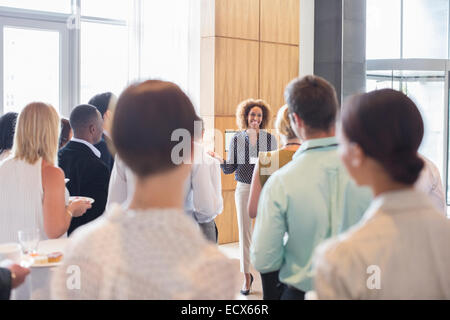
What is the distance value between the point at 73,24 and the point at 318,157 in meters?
4.97

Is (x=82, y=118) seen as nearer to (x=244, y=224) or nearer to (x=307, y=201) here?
(x=307, y=201)

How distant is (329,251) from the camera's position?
1208mm

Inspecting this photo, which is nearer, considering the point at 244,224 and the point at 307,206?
the point at 307,206

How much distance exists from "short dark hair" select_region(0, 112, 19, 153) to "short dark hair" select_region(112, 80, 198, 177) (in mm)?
2443

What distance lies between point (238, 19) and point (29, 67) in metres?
2.59

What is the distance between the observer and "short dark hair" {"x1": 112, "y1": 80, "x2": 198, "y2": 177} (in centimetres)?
111

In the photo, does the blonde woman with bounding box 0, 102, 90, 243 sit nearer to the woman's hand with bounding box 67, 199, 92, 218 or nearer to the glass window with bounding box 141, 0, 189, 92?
the woman's hand with bounding box 67, 199, 92, 218

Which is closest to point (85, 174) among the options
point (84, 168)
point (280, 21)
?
point (84, 168)

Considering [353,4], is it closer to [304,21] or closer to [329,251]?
[304,21]

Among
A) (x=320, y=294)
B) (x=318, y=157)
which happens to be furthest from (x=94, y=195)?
(x=320, y=294)

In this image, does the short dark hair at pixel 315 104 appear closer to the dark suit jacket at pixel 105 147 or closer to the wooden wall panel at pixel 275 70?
the dark suit jacket at pixel 105 147

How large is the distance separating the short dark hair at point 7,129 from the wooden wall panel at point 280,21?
434cm

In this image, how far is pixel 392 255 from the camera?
3.90 ft

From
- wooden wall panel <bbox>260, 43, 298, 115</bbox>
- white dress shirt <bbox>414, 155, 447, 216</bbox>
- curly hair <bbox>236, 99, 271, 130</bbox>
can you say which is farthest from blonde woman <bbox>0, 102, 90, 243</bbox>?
wooden wall panel <bbox>260, 43, 298, 115</bbox>
